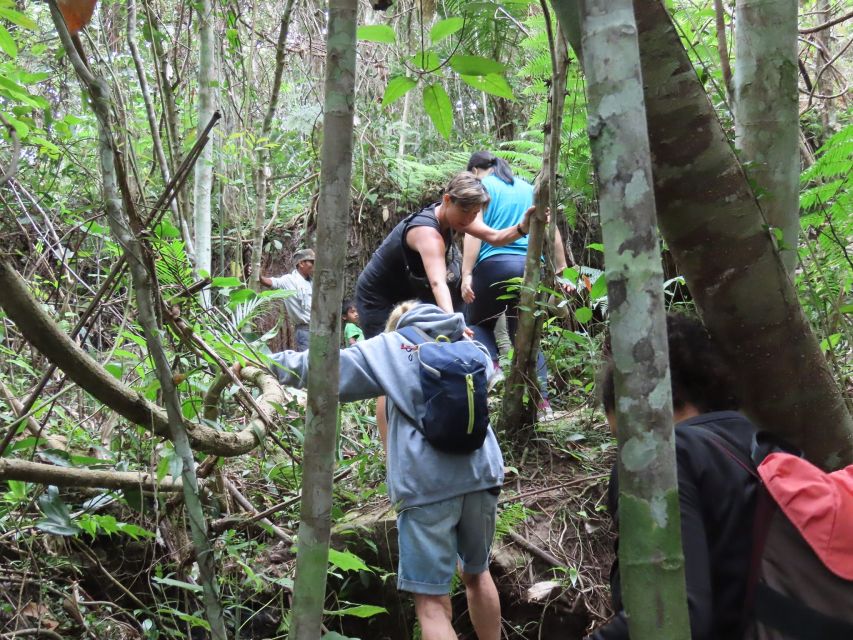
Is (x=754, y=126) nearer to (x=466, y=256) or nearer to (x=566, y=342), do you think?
(x=566, y=342)

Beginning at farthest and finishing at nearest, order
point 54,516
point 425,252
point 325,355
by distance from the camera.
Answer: point 425,252 → point 54,516 → point 325,355

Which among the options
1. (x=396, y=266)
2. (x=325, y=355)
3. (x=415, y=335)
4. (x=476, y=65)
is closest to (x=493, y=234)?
(x=396, y=266)

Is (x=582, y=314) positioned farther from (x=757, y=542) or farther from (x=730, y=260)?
(x=757, y=542)

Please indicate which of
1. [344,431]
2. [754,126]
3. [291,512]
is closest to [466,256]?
[344,431]

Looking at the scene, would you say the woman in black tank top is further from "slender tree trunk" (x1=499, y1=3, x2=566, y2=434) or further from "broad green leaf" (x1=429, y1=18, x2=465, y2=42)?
"broad green leaf" (x1=429, y1=18, x2=465, y2=42)

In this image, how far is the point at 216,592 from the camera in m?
1.79

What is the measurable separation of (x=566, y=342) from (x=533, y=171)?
2.74 meters

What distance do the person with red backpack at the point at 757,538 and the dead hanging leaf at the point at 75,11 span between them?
5.43ft

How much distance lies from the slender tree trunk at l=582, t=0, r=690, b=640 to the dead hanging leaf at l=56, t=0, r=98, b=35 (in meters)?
1.11

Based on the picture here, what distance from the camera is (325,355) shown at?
1278mm

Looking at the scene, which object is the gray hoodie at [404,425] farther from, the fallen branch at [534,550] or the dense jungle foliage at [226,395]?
the fallen branch at [534,550]

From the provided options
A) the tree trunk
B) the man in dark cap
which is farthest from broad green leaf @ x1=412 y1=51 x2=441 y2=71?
the man in dark cap

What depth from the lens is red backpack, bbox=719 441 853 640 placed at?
4.76ft

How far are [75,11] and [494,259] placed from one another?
3.72 meters
